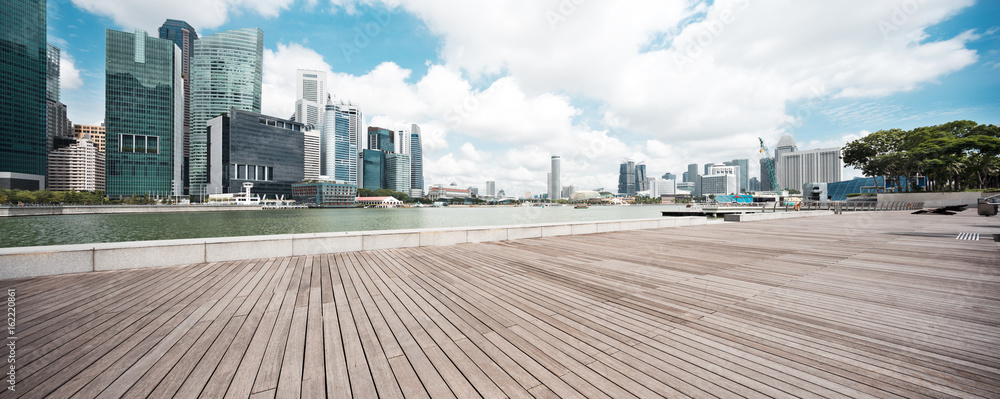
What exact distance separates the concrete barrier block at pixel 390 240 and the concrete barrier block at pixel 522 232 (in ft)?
9.75

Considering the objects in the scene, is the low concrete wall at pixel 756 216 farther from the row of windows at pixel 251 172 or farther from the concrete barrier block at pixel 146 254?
the row of windows at pixel 251 172

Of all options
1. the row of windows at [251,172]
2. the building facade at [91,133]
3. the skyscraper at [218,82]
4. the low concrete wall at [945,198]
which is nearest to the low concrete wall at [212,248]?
the low concrete wall at [945,198]

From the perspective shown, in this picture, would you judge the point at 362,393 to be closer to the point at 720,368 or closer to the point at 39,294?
the point at 720,368

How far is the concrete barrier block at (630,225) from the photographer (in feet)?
42.6

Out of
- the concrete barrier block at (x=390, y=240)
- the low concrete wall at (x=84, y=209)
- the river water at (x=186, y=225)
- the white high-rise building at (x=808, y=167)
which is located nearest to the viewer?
the concrete barrier block at (x=390, y=240)

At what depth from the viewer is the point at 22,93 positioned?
335ft

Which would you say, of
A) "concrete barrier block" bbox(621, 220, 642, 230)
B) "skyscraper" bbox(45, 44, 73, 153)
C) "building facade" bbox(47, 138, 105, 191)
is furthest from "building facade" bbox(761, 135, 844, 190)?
"skyscraper" bbox(45, 44, 73, 153)

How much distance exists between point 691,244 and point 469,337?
8.46 meters

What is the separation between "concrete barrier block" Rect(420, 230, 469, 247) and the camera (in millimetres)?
8867

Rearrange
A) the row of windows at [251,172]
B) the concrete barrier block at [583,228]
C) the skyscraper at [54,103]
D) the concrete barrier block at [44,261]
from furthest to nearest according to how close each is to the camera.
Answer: the skyscraper at [54,103]
the row of windows at [251,172]
the concrete barrier block at [583,228]
the concrete barrier block at [44,261]

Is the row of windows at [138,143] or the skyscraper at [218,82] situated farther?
the skyscraper at [218,82]

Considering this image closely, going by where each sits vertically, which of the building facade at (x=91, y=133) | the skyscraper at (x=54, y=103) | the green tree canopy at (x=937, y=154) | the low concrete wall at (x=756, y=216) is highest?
the skyscraper at (x=54, y=103)

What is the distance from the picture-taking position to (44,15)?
10719 cm

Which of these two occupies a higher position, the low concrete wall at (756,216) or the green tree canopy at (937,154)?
the green tree canopy at (937,154)
